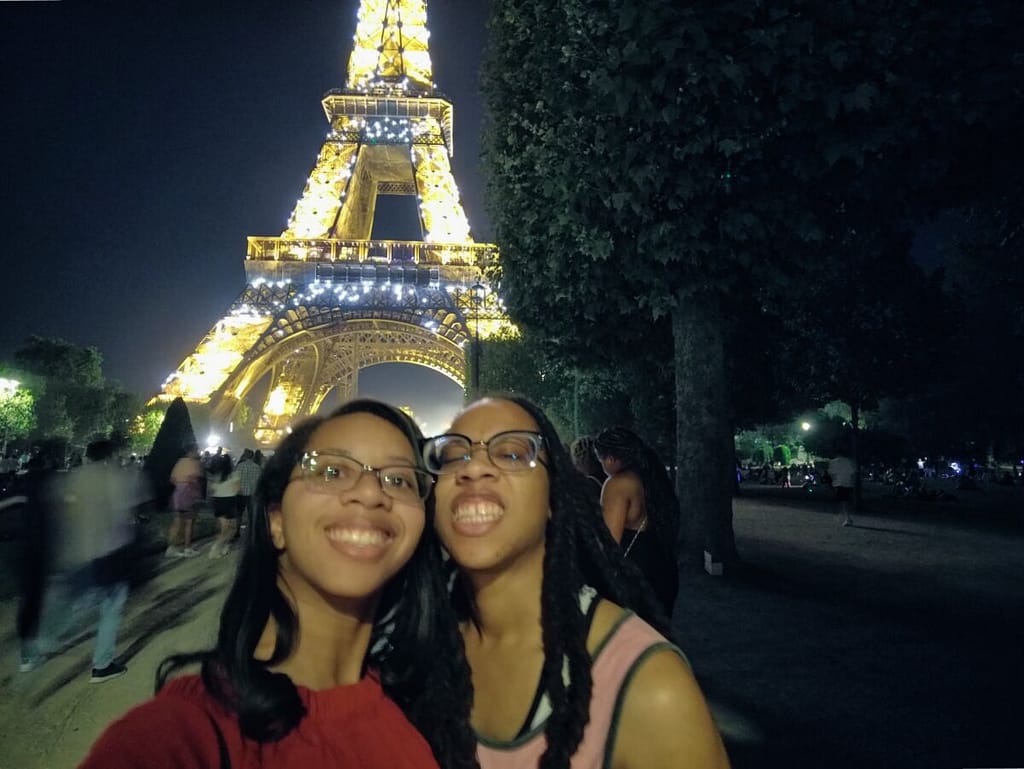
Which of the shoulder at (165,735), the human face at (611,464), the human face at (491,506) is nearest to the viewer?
A: the shoulder at (165,735)

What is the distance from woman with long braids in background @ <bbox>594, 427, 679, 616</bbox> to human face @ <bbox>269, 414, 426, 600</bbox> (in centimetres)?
270

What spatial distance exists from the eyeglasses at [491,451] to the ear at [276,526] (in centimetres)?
41

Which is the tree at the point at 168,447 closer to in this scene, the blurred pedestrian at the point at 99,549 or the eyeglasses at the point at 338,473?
the blurred pedestrian at the point at 99,549

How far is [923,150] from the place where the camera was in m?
7.95

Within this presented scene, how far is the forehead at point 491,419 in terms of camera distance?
74.3 inches

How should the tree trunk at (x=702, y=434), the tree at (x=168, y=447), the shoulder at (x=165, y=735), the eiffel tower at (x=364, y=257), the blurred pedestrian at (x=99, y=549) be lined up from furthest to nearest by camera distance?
the eiffel tower at (x=364, y=257) < the tree at (x=168, y=447) < the tree trunk at (x=702, y=434) < the blurred pedestrian at (x=99, y=549) < the shoulder at (x=165, y=735)

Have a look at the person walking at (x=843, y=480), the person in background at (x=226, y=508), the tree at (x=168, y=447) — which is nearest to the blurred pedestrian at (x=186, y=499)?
the person in background at (x=226, y=508)

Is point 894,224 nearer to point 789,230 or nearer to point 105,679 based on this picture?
point 789,230

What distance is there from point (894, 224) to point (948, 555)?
5.87 metres

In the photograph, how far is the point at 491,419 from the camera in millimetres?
1904

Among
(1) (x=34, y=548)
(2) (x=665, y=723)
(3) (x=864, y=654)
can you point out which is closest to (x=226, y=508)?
(1) (x=34, y=548)

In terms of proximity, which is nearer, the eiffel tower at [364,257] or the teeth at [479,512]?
the teeth at [479,512]

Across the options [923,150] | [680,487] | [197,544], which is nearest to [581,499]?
[923,150]

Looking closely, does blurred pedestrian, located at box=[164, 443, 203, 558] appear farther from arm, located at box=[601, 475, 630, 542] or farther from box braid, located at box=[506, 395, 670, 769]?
box braid, located at box=[506, 395, 670, 769]
